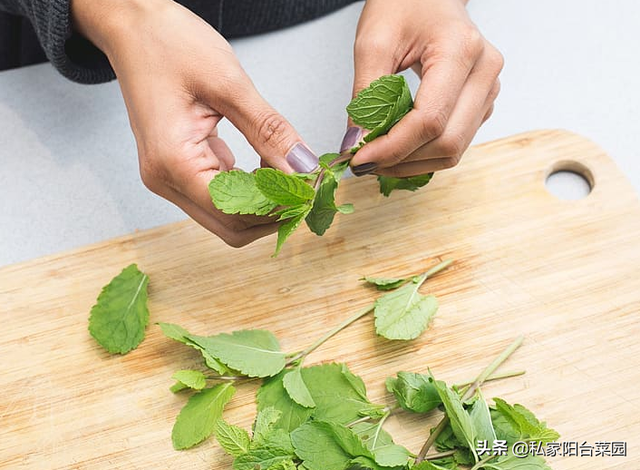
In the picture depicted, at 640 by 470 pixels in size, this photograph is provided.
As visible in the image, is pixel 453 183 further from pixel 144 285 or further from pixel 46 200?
pixel 46 200

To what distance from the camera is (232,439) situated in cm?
101

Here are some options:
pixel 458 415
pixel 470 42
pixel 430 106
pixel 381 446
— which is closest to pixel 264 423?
pixel 381 446

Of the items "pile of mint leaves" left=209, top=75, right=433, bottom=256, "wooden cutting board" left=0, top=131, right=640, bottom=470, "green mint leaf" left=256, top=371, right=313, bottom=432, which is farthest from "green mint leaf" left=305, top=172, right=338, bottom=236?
"green mint leaf" left=256, top=371, right=313, bottom=432

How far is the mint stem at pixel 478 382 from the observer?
102cm

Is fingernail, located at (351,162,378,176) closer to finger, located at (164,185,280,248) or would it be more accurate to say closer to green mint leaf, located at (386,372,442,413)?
finger, located at (164,185,280,248)

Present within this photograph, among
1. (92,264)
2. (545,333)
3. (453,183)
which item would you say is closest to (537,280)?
(545,333)

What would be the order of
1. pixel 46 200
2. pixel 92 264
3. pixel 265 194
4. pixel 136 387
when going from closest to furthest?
pixel 265 194
pixel 136 387
pixel 92 264
pixel 46 200

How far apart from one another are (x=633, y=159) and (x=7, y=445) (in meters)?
1.14

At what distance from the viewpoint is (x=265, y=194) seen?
981mm

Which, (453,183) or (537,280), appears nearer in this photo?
(537,280)

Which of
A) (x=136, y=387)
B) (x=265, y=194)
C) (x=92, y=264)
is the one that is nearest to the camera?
(x=265, y=194)

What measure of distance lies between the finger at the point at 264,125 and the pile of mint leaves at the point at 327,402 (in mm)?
250

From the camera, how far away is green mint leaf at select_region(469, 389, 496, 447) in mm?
1003

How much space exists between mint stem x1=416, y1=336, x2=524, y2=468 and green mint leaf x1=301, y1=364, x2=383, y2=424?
0.08 meters
